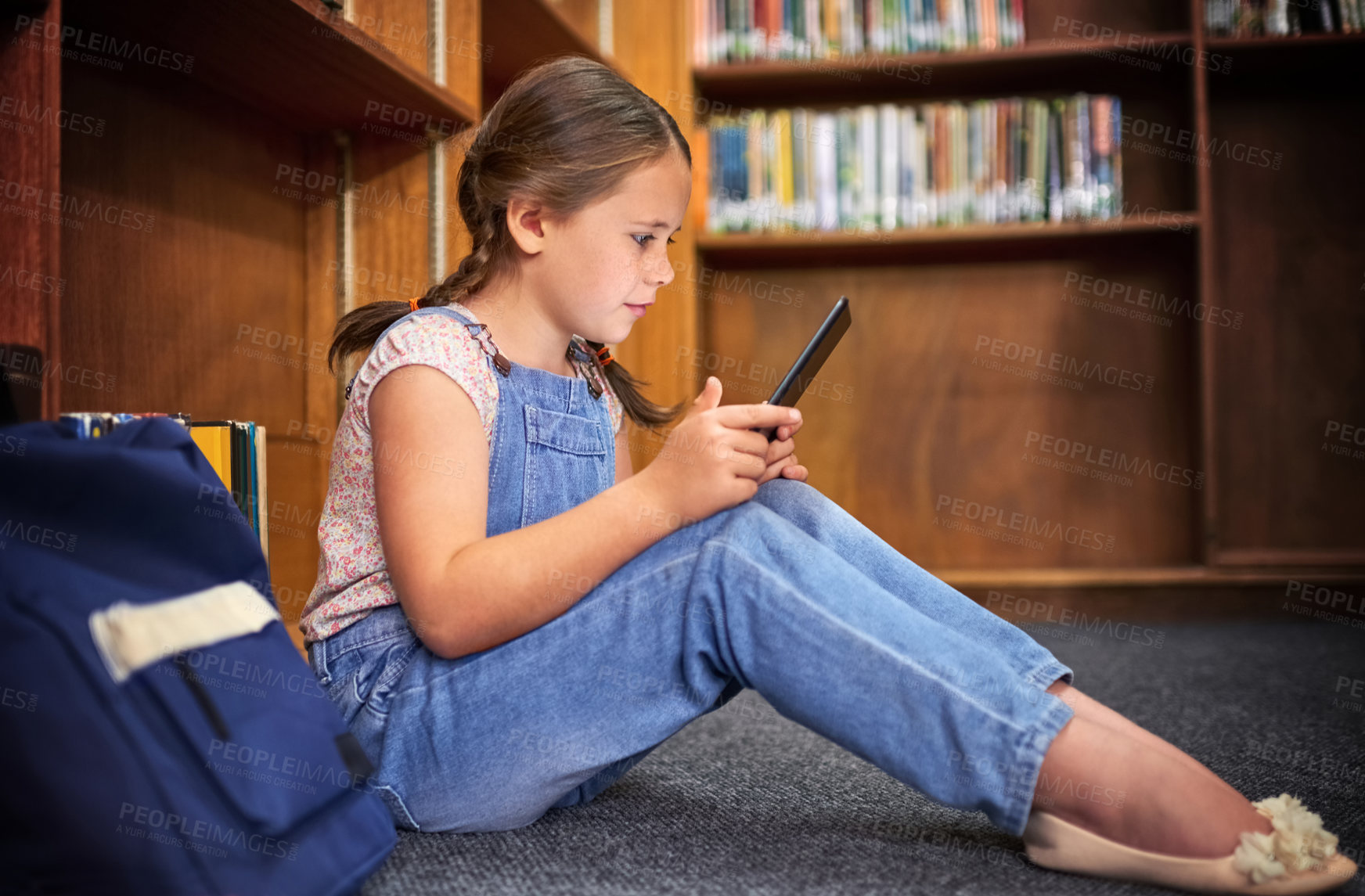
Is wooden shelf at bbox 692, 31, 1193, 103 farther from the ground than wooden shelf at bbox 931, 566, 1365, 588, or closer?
farther from the ground

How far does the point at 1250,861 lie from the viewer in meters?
0.71

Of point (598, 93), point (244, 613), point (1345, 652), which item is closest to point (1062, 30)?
point (1345, 652)

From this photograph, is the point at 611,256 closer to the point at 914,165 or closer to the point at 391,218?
the point at 391,218

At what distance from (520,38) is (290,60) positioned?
0.75 m

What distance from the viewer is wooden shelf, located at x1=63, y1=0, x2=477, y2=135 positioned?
1.10 meters

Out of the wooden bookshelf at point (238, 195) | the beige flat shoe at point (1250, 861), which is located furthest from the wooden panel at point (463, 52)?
the beige flat shoe at point (1250, 861)

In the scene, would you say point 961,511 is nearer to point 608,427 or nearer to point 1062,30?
point 1062,30

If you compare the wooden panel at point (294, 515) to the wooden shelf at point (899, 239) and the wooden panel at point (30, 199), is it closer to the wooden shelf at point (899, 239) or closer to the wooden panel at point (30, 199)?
the wooden panel at point (30, 199)

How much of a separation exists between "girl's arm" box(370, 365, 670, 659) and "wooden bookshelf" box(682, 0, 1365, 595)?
1.52 meters

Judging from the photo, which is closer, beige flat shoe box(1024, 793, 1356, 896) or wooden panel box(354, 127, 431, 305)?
beige flat shoe box(1024, 793, 1356, 896)

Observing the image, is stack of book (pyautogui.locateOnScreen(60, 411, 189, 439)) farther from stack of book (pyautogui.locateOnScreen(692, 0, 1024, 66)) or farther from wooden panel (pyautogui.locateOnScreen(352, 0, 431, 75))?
stack of book (pyautogui.locateOnScreen(692, 0, 1024, 66))

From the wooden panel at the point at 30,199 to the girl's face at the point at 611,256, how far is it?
0.42 metres

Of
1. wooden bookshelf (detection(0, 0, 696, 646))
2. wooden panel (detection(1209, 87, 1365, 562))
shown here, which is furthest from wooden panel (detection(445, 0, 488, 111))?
wooden panel (detection(1209, 87, 1365, 562))

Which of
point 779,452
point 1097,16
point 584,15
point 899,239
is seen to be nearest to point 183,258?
point 779,452
